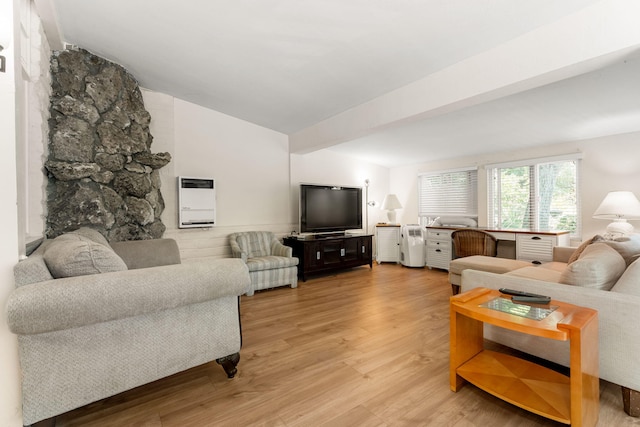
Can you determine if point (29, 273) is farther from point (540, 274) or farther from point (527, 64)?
point (540, 274)

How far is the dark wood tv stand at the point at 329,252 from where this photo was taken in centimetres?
445

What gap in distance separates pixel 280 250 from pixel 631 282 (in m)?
3.65

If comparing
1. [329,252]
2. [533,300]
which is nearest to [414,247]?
[329,252]

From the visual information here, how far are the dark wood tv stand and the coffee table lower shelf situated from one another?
2857mm

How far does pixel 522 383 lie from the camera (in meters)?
1.58

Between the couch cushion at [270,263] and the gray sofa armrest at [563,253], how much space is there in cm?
330

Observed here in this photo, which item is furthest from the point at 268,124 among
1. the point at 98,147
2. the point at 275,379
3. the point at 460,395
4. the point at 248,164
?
the point at 460,395

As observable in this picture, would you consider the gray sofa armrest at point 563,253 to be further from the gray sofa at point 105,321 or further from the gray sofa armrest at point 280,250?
the gray sofa at point 105,321

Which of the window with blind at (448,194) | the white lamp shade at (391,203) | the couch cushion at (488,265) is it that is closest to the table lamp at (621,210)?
the couch cushion at (488,265)

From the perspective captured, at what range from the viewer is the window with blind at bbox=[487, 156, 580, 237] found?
4.15 m

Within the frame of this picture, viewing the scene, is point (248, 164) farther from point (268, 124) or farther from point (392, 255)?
point (392, 255)

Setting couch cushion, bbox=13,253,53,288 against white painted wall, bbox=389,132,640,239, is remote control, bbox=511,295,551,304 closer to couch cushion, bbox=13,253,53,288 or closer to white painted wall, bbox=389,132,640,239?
couch cushion, bbox=13,253,53,288

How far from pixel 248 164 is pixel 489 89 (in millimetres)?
3441

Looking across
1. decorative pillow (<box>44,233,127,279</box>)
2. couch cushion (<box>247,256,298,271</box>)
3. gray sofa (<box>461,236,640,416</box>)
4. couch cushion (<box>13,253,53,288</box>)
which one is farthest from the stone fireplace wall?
gray sofa (<box>461,236,640,416</box>)
